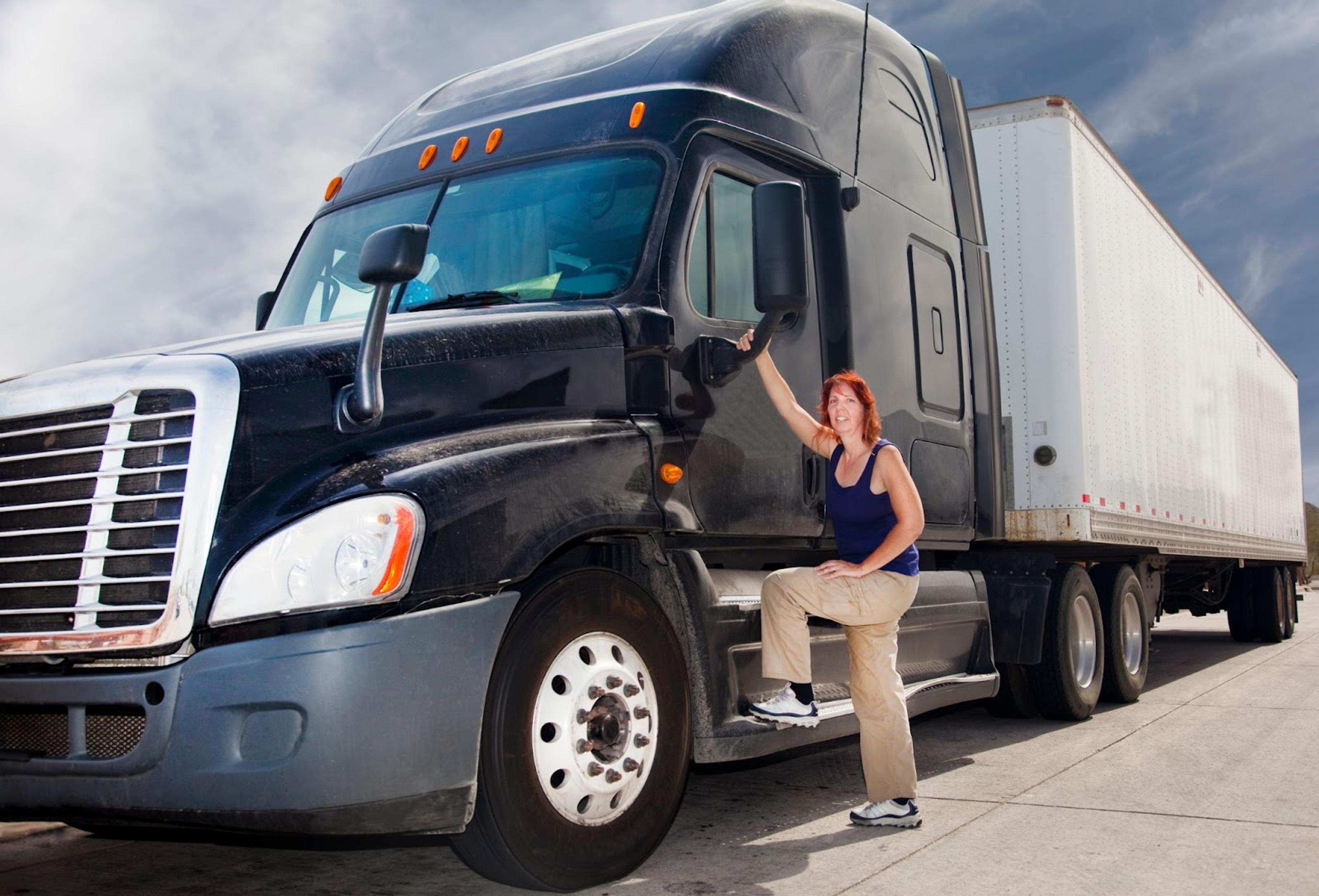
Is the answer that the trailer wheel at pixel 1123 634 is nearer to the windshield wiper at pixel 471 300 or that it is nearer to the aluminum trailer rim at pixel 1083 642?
the aluminum trailer rim at pixel 1083 642

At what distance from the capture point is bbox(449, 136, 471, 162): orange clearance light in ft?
18.9

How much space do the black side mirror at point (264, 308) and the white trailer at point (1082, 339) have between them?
4.49 m

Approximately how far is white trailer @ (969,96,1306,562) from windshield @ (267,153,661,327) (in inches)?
156

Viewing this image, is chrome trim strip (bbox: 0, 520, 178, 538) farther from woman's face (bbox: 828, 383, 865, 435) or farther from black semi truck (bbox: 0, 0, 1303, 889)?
woman's face (bbox: 828, 383, 865, 435)

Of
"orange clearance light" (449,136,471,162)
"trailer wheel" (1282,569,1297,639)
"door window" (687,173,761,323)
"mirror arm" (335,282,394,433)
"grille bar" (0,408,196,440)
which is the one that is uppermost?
"orange clearance light" (449,136,471,162)

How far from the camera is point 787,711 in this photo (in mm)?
5215

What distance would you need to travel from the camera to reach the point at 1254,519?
1580 centimetres

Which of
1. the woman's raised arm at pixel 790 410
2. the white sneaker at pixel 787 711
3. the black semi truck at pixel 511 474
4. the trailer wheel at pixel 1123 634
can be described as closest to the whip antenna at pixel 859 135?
the black semi truck at pixel 511 474

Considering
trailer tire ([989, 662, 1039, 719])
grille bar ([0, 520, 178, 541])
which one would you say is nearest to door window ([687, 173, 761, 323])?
grille bar ([0, 520, 178, 541])

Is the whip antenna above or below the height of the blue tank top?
above

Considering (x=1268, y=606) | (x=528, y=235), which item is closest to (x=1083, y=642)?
(x=528, y=235)

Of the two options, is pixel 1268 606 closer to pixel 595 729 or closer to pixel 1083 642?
pixel 1083 642

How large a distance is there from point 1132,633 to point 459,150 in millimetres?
6778

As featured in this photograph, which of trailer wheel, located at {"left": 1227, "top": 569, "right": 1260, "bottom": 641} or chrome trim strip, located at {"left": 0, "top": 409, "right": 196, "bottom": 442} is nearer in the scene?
chrome trim strip, located at {"left": 0, "top": 409, "right": 196, "bottom": 442}
